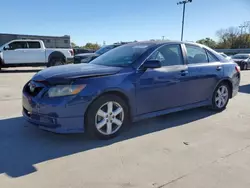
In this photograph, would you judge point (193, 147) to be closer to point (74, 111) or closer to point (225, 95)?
point (74, 111)

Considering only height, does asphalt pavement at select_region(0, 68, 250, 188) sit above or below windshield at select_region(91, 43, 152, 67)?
below

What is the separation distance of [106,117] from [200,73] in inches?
90.0

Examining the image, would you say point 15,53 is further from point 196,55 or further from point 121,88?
point 121,88

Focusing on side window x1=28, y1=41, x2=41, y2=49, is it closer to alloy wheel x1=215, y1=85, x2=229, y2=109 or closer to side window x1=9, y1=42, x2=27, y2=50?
side window x1=9, y1=42, x2=27, y2=50

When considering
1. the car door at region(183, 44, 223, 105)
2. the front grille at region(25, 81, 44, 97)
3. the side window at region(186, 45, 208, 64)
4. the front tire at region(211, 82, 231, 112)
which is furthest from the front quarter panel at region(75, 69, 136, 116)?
the front tire at region(211, 82, 231, 112)

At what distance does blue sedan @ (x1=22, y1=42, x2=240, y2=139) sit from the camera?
3717 millimetres

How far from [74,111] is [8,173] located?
114 centimetres

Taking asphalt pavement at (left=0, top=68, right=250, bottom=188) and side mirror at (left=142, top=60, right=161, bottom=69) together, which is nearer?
asphalt pavement at (left=0, top=68, right=250, bottom=188)

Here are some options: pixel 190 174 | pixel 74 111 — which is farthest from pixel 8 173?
pixel 190 174

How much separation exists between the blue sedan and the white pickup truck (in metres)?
11.6

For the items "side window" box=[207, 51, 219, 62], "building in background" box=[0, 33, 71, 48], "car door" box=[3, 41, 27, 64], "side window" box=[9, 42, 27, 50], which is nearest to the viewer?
"side window" box=[207, 51, 219, 62]

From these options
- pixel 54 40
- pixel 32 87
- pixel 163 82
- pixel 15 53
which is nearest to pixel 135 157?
pixel 163 82

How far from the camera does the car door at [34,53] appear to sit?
15.5 meters

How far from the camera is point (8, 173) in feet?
9.77
